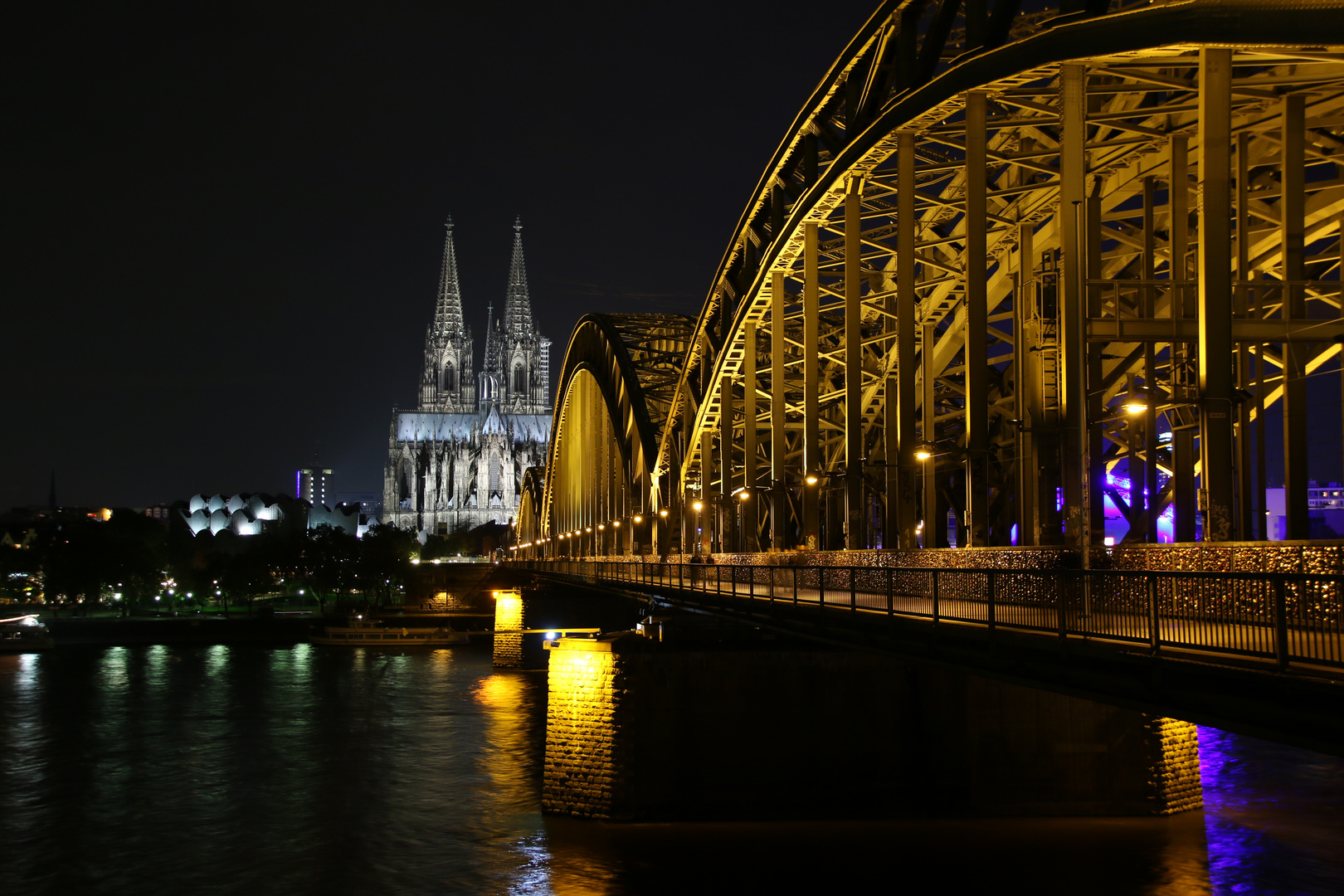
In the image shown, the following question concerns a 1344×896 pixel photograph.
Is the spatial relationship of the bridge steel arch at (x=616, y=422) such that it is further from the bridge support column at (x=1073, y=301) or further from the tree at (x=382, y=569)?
the bridge support column at (x=1073, y=301)

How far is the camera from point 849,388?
30.8m

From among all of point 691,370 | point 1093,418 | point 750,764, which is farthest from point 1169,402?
point 691,370

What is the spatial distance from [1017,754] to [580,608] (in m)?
54.6

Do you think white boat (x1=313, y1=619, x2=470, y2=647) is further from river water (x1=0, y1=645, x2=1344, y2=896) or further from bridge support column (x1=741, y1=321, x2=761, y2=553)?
bridge support column (x1=741, y1=321, x2=761, y2=553)

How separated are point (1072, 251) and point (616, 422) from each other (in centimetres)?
5153

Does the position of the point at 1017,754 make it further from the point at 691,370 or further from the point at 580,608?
the point at 580,608

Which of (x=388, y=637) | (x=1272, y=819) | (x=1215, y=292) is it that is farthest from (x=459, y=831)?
(x=388, y=637)

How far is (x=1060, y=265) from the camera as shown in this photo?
81.6ft

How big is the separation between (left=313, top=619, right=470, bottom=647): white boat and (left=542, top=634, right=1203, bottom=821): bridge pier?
65201mm

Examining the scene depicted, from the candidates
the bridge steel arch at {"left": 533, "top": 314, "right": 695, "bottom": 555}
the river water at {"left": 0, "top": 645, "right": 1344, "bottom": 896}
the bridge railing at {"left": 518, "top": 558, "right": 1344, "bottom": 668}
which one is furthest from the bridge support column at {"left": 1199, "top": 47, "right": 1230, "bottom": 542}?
the bridge steel arch at {"left": 533, "top": 314, "right": 695, "bottom": 555}

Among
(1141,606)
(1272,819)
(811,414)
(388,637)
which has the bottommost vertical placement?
(388,637)

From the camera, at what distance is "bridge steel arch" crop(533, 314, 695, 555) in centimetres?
6681

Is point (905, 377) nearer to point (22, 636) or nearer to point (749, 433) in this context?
point (749, 433)

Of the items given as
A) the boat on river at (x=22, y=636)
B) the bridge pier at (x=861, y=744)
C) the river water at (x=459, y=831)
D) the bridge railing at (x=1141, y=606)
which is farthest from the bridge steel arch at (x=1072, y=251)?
the boat on river at (x=22, y=636)
